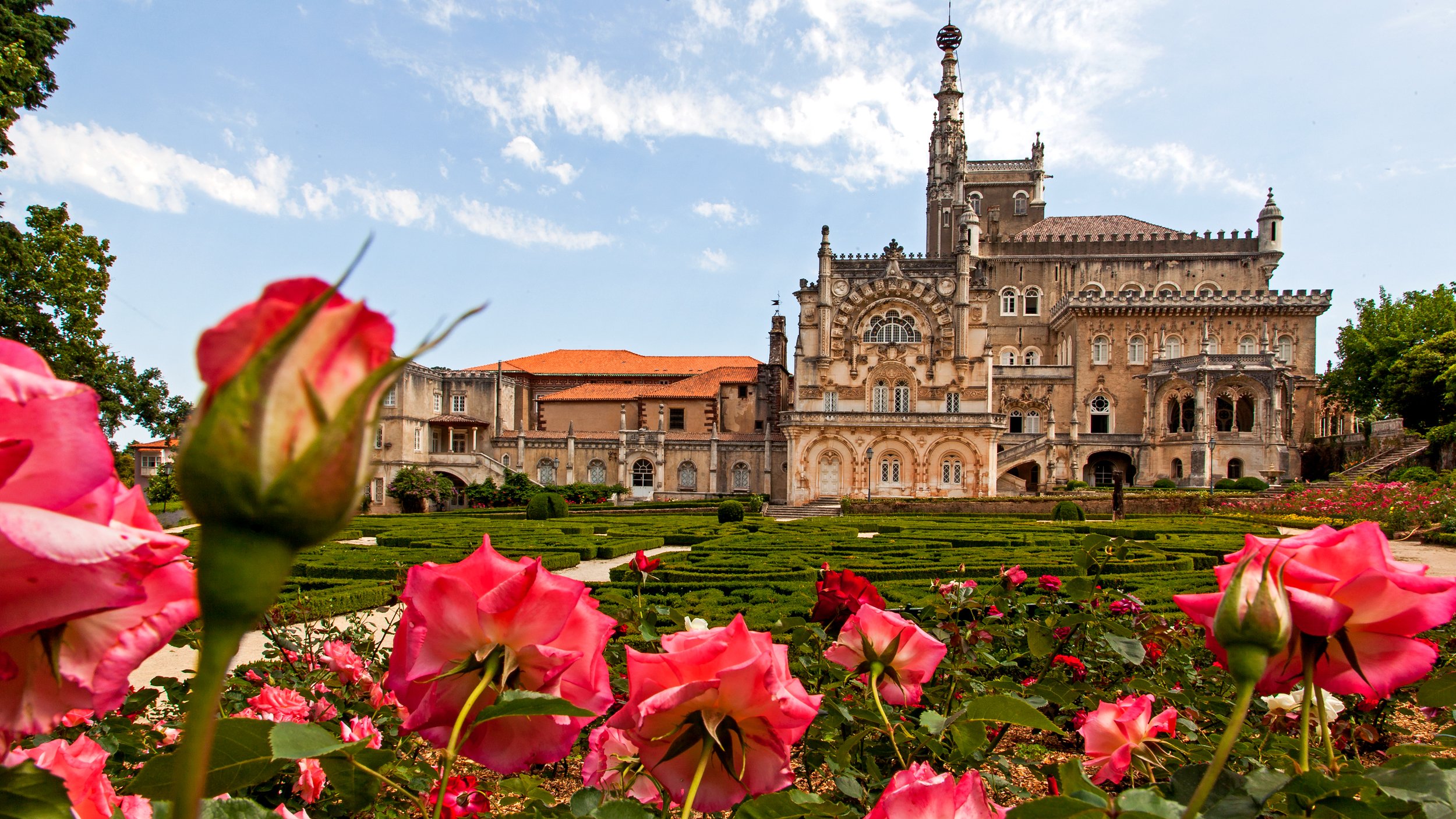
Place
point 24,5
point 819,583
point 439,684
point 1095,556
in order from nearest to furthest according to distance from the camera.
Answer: point 439,684
point 819,583
point 1095,556
point 24,5

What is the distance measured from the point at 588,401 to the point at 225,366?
42878 mm

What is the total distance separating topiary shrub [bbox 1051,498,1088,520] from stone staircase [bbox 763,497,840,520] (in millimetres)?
7753

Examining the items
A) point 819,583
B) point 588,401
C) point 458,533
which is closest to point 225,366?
point 819,583

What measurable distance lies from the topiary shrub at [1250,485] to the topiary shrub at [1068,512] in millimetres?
12837

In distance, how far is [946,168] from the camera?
51812 millimetres

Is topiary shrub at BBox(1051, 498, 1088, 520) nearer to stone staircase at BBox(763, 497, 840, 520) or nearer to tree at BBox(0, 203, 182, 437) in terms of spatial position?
stone staircase at BBox(763, 497, 840, 520)

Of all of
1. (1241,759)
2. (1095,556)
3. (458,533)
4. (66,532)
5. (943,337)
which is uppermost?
(943,337)

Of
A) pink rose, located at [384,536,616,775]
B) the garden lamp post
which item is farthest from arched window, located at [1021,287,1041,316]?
pink rose, located at [384,536,616,775]

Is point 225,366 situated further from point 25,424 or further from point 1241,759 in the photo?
point 1241,759

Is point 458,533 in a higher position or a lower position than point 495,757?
lower

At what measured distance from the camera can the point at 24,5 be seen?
1655cm

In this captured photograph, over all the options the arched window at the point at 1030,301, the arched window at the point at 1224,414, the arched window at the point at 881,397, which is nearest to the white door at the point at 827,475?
the arched window at the point at 881,397

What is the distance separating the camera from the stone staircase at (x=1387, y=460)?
33.0 meters

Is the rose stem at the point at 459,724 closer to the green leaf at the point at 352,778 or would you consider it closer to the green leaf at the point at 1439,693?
the green leaf at the point at 352,778
